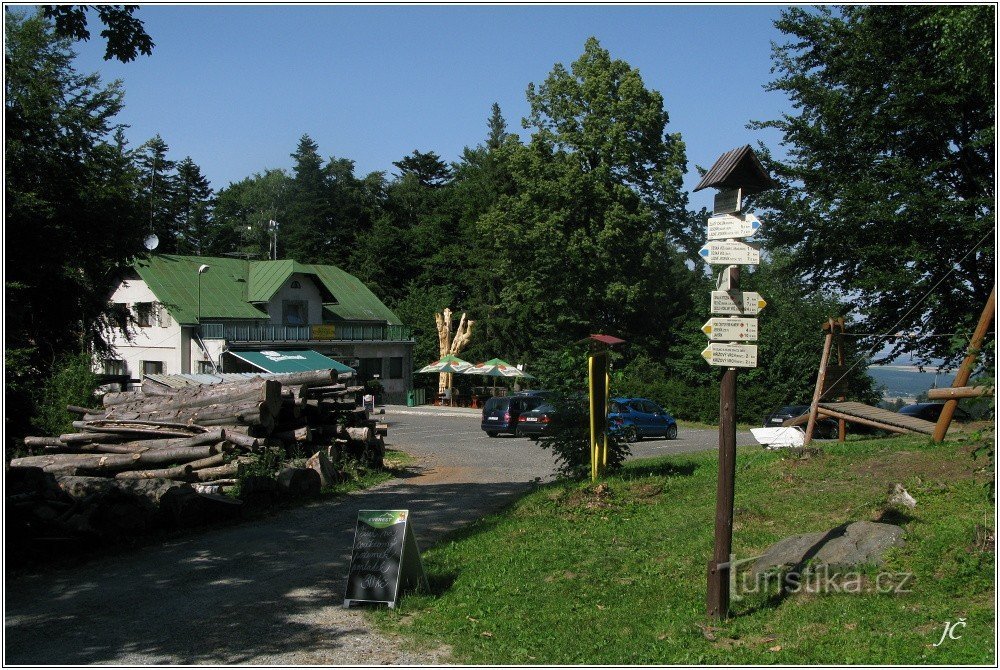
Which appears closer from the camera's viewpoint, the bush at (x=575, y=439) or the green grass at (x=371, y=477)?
the bush at (x=575, y=439)

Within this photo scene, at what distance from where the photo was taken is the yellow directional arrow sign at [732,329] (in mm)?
7598

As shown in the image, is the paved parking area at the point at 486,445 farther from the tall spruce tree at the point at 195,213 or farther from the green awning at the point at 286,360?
the tall spruce tree at the point at 195,213

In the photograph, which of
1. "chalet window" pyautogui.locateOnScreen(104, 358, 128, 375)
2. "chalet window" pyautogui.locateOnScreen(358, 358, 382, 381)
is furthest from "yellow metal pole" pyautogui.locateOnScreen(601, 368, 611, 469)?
"chalet window" pyautogui.locateOnScreen(358, 358, 382, 381)

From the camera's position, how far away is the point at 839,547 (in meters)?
8.20

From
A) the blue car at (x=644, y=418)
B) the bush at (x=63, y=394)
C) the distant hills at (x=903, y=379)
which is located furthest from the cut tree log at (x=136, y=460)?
the distant hills at (x=903, y=379)

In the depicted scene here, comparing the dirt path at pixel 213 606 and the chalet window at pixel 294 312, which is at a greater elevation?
the chalet window at pixel 294 312

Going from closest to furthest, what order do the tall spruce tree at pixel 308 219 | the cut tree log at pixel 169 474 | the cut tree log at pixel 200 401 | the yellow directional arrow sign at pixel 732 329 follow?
1. the yellow directional arrow sign at pixel 732 329
2. the cut tree log at pixel 169 474
3. the cut tree log at pixel 200 401
4. the tall spruce tree at pixel 308 219

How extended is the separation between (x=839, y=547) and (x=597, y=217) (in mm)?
42856

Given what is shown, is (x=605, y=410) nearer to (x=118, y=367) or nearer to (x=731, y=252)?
(x=731, y=252)

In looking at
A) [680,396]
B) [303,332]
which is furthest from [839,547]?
[303,332]

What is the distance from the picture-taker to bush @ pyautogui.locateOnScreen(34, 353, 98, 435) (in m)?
22.5

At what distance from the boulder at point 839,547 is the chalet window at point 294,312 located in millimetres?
44729

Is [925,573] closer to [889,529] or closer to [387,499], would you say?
[889,529]

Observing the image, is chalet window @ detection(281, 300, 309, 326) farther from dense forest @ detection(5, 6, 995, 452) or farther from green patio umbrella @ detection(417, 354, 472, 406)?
dense forest @ detection(5, 6, 995, 452)
